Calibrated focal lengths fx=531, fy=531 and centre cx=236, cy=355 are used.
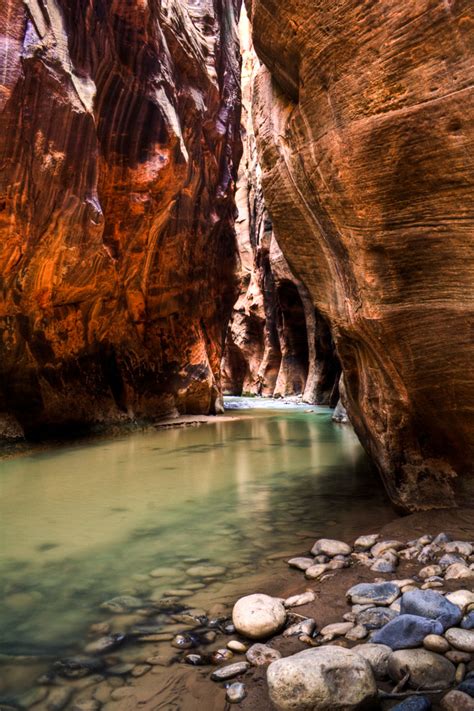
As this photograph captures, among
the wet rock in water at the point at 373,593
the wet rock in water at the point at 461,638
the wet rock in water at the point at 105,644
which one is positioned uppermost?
the wet rock in water at the point at 461,638

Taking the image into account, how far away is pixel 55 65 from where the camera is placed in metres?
10.9

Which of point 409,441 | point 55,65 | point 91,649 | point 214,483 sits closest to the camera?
point 91,649

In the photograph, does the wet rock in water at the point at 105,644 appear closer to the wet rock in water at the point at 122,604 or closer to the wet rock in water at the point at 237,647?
the wet rock in water at the point at 122,604

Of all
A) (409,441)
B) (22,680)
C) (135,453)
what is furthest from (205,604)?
(135,453)

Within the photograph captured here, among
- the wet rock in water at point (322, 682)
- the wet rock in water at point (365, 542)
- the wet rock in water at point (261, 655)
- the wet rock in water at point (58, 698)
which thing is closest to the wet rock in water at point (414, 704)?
the wet rock in water at point (322, 682)

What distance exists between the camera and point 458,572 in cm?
332

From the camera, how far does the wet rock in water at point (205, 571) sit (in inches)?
153

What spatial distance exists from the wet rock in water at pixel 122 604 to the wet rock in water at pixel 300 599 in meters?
0.94

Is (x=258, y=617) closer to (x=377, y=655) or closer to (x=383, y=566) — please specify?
(x=377, y=655)

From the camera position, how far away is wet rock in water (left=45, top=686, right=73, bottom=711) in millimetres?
2311

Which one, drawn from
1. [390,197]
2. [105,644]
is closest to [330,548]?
[105,644]

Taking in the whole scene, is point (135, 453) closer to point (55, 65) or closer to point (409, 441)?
point (409, 441)

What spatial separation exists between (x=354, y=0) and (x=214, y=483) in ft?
19.2

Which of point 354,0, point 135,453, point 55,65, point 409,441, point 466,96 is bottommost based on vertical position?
point 135,453
